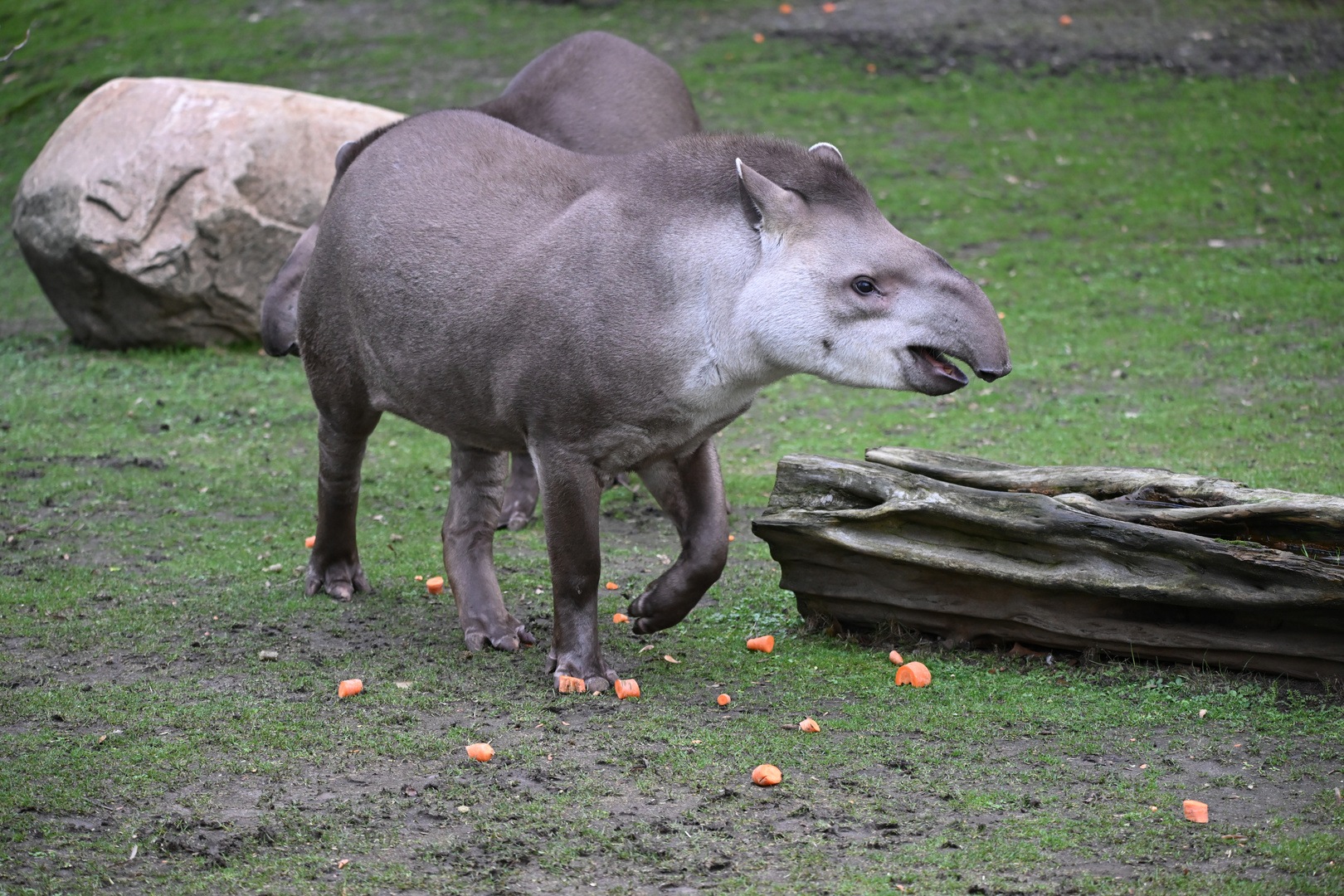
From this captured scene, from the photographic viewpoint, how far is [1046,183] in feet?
47.2

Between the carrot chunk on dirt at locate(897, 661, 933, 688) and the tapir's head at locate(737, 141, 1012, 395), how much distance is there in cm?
113

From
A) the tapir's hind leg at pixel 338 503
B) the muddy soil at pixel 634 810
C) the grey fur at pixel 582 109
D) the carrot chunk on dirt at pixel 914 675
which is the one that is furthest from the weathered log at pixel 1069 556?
the grey fur at pixel 582 109

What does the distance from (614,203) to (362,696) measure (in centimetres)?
214

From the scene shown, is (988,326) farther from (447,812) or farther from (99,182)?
(99,182)

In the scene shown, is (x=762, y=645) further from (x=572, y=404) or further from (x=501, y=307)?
(x=501, y=307)

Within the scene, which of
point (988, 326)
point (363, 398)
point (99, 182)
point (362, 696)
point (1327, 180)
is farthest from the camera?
point (1327, 180)

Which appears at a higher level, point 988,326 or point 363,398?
point 988,326

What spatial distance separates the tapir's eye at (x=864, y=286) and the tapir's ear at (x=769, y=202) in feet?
1.09

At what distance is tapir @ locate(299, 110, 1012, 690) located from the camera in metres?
4.56

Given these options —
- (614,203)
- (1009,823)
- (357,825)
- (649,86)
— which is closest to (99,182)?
(649,86)

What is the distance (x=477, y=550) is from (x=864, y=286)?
2.32 metres

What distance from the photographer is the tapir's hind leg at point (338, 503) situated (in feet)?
20.3

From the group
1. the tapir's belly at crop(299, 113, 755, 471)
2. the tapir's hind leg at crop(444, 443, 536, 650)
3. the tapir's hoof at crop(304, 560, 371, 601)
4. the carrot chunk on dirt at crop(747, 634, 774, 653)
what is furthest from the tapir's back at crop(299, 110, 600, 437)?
the carrot chunk on dirt at crop(747, 634, 774, 653)

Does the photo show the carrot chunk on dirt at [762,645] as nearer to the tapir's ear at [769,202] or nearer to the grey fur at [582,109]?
the tapir's ear at [769,202]
